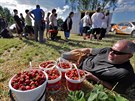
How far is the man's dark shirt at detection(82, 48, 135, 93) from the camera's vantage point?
9.73 ft

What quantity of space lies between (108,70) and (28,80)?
1413 mm

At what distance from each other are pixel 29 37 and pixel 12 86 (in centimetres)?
745

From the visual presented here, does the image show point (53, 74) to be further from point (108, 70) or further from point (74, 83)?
point (108, 70)

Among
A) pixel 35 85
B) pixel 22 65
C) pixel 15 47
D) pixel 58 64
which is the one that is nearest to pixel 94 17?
pixel 15 47

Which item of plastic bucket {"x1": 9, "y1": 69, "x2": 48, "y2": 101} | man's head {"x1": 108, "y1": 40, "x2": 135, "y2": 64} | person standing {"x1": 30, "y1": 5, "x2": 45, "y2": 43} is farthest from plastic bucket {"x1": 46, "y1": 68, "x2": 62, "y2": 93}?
person standing {"x1": 30, "y1": 5, "x2": 45, "y2": 43}

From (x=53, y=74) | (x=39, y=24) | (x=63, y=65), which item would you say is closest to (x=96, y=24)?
(x=39, y=24)

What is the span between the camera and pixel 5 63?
4.93 m

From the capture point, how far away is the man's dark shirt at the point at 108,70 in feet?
9.73

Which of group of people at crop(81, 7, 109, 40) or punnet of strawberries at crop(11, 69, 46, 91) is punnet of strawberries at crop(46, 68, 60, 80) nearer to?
punnet of strawberries at crop(11, 69, 46, 91)

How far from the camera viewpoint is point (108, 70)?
123 inches

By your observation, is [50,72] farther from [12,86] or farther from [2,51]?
[2,51]

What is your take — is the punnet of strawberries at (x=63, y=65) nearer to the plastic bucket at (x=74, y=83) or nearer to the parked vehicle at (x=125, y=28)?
the plastic bucket at (x=74, y=83)

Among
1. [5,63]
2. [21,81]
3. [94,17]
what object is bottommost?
[5,63]

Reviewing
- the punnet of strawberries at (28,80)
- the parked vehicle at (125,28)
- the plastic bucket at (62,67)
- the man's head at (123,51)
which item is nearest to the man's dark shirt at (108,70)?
the man's head at (123,51)
